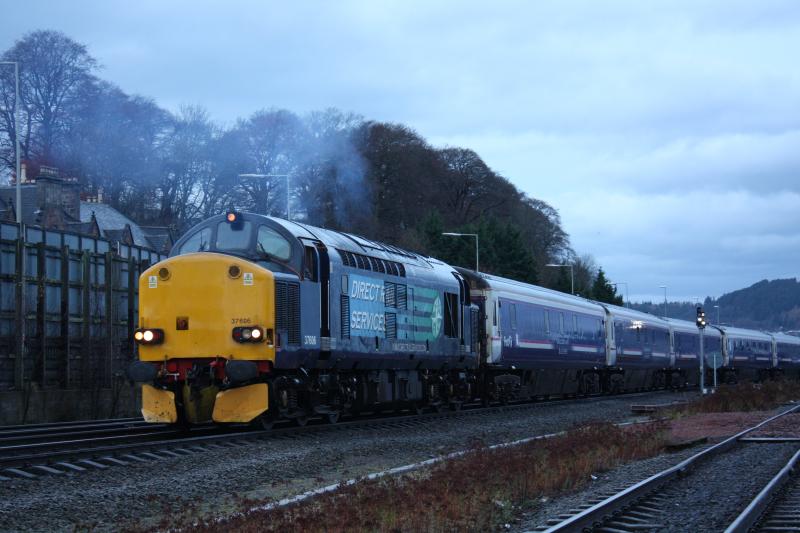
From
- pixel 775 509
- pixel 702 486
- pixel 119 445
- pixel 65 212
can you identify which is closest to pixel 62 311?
pixel 119 445

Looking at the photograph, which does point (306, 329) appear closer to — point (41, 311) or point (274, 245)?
point (274, 245)

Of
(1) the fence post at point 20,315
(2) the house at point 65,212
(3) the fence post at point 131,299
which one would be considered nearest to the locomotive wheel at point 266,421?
(1) the fence post at point 20,315

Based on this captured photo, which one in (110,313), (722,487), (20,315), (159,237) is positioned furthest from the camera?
(159,237)

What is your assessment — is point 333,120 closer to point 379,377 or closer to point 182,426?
point 379,377

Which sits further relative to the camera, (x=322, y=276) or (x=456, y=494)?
(x=322, y=276)

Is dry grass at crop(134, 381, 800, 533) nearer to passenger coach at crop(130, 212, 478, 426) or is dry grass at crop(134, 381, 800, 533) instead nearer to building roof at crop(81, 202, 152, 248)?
passenger coach at crop(130, 212, 478, 426)

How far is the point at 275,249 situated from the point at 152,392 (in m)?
3.20

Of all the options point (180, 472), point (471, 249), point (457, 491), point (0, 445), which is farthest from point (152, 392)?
point (471, 249)

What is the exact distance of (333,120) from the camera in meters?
41.6

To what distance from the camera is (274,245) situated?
18.6 meters

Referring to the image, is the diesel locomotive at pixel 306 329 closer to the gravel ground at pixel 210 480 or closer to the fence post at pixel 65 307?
the gravel ground at pixel 210 480

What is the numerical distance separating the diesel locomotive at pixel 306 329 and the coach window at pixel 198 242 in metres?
0.03

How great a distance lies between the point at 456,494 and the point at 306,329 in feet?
23.2

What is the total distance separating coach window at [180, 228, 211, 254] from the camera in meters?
19.0
